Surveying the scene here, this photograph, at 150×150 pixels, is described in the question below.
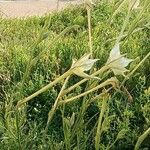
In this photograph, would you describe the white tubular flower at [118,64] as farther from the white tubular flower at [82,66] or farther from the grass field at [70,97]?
the grass field at [70,97]

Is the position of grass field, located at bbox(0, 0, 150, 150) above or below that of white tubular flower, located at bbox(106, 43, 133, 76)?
below

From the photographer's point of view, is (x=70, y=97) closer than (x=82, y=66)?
No

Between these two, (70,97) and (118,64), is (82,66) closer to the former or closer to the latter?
(118,64)

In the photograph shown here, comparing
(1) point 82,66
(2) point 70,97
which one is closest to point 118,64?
(1) point 82,66

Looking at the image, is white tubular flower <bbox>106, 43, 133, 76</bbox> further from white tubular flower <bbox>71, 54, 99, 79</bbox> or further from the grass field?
the grass field

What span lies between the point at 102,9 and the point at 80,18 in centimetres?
38

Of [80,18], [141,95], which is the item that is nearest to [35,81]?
[141,95]

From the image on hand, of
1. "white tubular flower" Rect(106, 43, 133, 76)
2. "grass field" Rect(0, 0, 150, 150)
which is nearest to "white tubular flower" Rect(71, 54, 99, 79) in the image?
"white tubular flower" Rect(106, 43, 133, 76)

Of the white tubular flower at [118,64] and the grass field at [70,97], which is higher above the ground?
the white tubular flower at [118,64]

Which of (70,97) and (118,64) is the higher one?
(118,64)

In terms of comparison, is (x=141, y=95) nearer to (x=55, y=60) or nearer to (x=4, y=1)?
(x=55, y=60)

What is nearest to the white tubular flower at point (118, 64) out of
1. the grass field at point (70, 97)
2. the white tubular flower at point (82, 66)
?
the white tubular flower at point (82, 66)

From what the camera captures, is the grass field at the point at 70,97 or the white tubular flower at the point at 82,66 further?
the grass field at the point at 70,97

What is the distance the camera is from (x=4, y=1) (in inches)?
224
